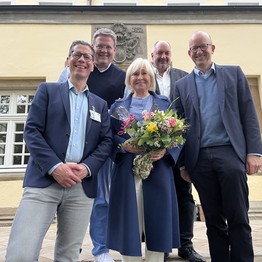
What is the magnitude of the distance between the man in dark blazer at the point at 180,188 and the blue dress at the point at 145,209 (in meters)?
0.73

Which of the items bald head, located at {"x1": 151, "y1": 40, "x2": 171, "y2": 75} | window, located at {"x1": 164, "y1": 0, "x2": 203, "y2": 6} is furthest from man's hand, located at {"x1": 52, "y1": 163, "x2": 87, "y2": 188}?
window, located at {"x1": 164, "y1": 0, "x2": 203, "y2": 6}

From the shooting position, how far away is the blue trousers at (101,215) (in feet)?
9.93

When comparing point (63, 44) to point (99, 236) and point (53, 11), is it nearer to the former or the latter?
point (53, 11)

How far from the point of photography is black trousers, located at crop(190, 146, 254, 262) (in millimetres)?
2508

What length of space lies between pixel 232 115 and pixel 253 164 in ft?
1.39

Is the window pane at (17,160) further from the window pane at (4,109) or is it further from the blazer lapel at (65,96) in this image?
the blazer lapel at (65,96)

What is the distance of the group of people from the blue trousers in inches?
0.8

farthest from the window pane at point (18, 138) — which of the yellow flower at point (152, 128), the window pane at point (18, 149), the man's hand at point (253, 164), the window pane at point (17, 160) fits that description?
the man's hand at point (253, 164)

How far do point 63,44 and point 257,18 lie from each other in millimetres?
5613

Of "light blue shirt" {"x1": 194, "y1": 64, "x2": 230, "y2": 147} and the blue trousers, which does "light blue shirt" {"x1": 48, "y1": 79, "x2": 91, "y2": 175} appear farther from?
"light blue shirt" {"x1": 194, "y1": 64, "x2": 230, "y2": 147}

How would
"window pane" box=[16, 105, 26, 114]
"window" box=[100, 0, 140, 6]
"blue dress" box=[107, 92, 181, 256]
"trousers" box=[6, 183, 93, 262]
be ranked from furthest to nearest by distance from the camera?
1. "window" box=[100, 0, 140, 6]
2. "window pane" box=[16, 105, 26, 114]
3. "blue dress" box=[107, 92, 181, 256]
4. "trousers" box=[6, 183, 93, 262]

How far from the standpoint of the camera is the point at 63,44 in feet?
30.1

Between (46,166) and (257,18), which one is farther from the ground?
(257,18)

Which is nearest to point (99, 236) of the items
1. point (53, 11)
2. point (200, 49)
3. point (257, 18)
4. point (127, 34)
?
point (200, 49)
